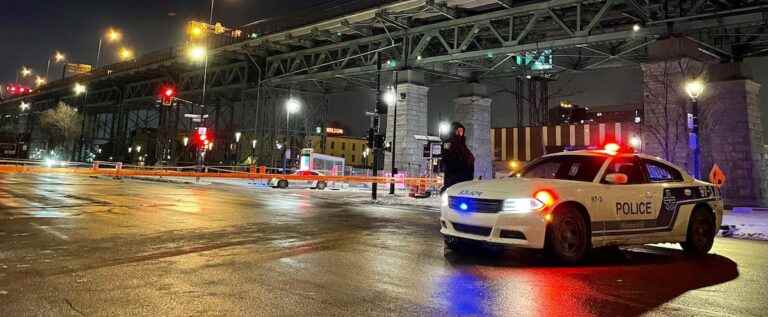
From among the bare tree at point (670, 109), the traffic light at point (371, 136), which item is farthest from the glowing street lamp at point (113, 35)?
the bare tree at point (670, 109)

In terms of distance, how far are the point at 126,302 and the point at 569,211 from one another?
4.98 meters

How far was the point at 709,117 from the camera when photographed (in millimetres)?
22781

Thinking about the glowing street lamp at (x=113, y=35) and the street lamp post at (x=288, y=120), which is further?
the glowing street lamp at (x=113, y=35)

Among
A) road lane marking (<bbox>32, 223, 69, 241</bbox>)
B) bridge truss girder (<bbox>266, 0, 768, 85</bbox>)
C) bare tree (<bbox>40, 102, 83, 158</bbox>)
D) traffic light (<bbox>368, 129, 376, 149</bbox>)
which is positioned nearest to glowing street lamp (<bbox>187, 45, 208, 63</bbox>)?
bridge truss girder (<bbox>266, 0, 768, 85</bbox>)

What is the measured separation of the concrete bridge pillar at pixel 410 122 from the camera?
28781mm

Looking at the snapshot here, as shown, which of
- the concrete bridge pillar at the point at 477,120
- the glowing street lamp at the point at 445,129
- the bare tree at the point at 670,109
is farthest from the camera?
the concrete bridge pillar at the point at 477,120

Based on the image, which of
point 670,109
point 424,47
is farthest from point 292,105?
point 670,109

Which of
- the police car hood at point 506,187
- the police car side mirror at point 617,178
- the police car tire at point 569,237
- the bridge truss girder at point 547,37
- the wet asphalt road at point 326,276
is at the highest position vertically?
the bridge truss girder at point 547,37

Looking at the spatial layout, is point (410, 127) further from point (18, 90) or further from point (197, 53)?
point (18, 90)

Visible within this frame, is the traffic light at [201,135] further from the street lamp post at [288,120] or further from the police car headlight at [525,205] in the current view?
the police car headlight at [525,205]

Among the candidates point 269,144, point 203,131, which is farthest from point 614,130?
point 203,131

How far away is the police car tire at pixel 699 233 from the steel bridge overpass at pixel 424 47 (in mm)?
15142

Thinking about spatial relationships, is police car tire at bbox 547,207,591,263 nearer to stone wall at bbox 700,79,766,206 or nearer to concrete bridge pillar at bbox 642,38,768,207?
concrete bridge pillar at bbox 642,38,768,207

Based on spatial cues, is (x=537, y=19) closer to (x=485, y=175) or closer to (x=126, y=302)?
(x=485, y=175)
